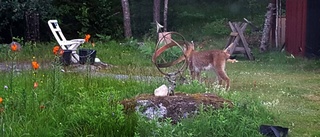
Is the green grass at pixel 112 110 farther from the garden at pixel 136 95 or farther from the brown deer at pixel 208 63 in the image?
the brown deer at pixel 208 63

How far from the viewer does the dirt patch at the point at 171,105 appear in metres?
5.79

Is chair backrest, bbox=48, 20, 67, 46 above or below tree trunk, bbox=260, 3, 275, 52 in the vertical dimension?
above

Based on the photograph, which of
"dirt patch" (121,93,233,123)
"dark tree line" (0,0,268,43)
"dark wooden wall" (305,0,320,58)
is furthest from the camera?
"dark tree line" (0,0,268,43)

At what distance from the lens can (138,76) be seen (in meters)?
7.89

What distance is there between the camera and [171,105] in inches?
233

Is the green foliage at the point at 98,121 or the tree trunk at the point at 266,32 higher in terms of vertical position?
the green foliage at the point at 98,121

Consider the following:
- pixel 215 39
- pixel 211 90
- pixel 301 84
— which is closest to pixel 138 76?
pixel 211 90

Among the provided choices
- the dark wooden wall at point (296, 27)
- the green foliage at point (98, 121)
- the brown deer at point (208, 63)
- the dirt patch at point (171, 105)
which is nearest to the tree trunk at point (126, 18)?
the dark wooden wall at point (296, 27)

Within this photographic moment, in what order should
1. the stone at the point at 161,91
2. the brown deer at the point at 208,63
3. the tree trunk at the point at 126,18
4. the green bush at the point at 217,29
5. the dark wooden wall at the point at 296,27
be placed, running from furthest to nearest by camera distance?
1. the green bush at the point at 217,29
2. the tree trunk at the point at 126,18
3. the dark wooden wall at the point at 296,27
4. the brown deer at the point at 208,63
5. the stone at the point at 161,91

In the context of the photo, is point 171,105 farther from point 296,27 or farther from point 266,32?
point 266,32

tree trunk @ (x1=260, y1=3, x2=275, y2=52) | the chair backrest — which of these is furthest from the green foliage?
tree trunk @ (x1=260, y1=3, x2=275, y2=52)

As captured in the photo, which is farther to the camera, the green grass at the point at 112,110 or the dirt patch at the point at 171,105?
the dirt patch at the point at 171,105

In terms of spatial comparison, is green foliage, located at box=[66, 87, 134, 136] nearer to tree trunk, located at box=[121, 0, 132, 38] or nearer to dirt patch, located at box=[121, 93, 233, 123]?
dirt patch, located at box=[121, 93, 233, 123]

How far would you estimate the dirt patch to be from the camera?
5.79 meters
